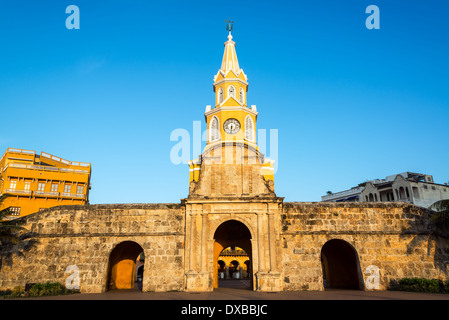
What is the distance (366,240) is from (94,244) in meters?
17.6

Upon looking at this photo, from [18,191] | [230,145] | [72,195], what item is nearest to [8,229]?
[230,145]

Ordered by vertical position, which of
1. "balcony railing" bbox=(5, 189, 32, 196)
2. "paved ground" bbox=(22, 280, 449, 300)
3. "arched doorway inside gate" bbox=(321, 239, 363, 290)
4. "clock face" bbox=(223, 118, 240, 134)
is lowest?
"paved ground" bbox=(22, 280, 449, 300)

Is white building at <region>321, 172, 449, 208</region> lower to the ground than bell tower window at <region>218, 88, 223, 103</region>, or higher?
lower

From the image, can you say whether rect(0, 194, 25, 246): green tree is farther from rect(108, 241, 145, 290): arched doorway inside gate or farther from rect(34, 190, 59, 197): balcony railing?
rect(34, 190, 59, 197): balcony railing

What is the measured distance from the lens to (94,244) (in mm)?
20609

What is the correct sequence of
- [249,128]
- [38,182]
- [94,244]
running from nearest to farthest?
[94,244] < [249,128] < [38,182]

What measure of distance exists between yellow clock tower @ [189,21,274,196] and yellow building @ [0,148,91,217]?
2068cm

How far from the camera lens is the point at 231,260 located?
53531 millimetres

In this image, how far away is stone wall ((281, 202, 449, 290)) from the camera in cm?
1980

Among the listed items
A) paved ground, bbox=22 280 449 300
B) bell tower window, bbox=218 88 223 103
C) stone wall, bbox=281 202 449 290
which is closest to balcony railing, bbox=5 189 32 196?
bell tower window, bbox=218 88 223 103

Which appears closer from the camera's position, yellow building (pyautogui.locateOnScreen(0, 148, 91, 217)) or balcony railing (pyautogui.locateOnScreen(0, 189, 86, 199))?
balcony railing (pyautogui.locateOnScreen(0, 189, 86, 199))

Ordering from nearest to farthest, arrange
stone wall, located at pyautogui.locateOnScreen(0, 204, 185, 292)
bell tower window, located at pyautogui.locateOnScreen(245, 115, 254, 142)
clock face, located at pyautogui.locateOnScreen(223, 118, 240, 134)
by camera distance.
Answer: stone wall, located at pyautogui.locateOnScreen(0, 204, 185, 292) < clock face, located at pyautogui.locateOnScreen(223, 118, 240, 134) < bell tower window, located at pyautogui.locateOnScreen(245, 115, 254, 142)

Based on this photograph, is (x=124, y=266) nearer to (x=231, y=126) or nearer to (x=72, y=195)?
(x=231, y=126)
